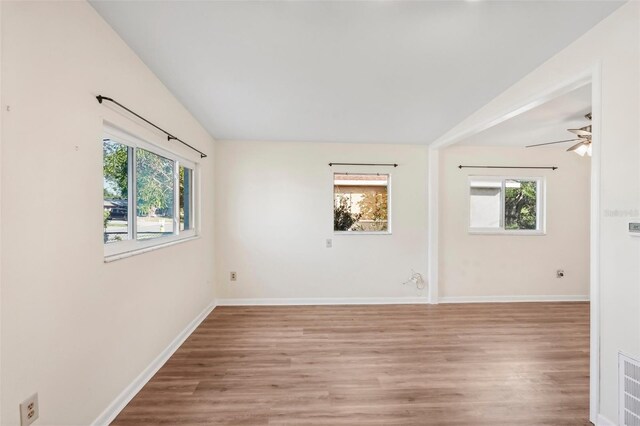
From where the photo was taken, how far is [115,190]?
6.40 ft

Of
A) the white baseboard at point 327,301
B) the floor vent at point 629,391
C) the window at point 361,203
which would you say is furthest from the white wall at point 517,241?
the floor vent at point 629,391

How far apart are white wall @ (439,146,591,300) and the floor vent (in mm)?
2777

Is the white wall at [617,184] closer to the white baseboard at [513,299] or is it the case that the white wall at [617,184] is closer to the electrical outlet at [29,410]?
the white baseboard at [513,299]

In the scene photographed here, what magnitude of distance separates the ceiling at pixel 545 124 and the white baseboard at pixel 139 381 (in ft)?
13.9

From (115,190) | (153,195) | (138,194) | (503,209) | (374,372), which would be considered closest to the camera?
(115,190)

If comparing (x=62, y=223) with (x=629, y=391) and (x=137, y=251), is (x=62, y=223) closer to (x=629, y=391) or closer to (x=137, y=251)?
(x=137, y=251)

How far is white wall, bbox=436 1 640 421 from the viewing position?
1.56m

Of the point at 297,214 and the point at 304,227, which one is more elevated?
the point at 297,214

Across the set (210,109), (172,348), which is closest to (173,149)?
(210,109)

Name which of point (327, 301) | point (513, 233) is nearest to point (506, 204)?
point (513, 233)

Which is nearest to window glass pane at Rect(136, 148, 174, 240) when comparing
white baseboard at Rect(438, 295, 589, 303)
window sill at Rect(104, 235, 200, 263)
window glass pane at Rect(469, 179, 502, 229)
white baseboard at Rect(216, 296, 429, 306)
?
window sill at Rect(104, 235, 200, 263)

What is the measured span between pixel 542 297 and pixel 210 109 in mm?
5346

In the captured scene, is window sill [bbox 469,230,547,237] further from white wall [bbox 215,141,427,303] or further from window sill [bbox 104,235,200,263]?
window sill [bbox 104,235,200,263]

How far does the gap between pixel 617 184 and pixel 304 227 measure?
3.23 meters
